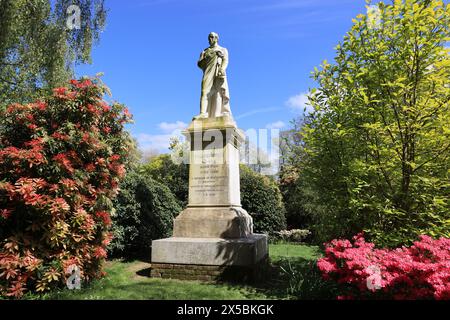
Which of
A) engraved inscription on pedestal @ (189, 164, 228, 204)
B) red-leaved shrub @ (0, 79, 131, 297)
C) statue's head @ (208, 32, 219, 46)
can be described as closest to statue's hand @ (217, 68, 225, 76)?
statue's head @ (208, 32, 219, 46)

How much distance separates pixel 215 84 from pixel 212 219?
339 cm

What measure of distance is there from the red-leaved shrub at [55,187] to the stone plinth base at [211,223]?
155 centimetres

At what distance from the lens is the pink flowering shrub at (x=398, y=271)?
3449 mm

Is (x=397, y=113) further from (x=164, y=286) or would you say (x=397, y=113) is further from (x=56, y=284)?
(x=56, y=284)

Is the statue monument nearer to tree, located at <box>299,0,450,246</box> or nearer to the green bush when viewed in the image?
tree, located at <box>299,0,450,246</box>

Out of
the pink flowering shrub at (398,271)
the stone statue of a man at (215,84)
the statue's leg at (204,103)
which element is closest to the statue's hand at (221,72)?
the stone statue of a man at (215,84)

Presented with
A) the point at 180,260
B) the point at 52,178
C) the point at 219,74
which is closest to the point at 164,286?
the point at 180,260

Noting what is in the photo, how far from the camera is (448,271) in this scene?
3389 mm

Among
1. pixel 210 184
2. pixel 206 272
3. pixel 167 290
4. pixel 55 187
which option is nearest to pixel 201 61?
pixel 210 184

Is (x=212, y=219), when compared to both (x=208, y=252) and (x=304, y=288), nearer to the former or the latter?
(x=208, y=252)

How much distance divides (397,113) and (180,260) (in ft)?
14.8

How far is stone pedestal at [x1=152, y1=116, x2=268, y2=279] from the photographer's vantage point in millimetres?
5688

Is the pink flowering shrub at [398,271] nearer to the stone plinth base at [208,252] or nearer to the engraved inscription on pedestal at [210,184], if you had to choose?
the stone plinth base at [208,252]

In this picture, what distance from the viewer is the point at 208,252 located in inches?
225
